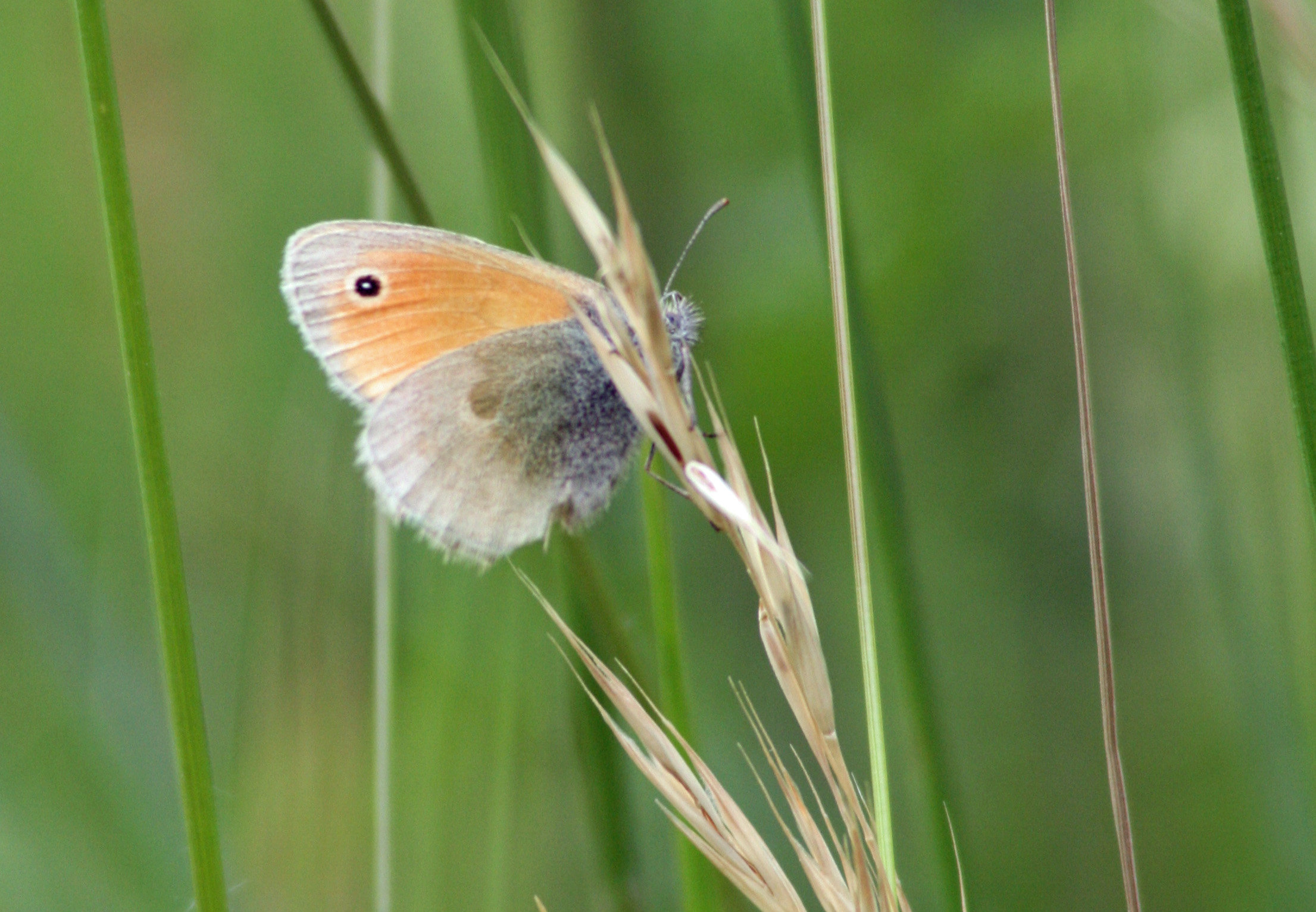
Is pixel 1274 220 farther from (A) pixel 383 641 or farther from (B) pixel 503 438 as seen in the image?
(B) pixel 503 438

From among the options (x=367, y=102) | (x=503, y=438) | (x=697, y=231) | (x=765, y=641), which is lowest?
(x=765, y=641)

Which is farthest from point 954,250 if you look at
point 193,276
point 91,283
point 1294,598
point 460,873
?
point 91,283

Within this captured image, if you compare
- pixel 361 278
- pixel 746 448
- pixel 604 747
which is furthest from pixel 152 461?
pixel 746 448

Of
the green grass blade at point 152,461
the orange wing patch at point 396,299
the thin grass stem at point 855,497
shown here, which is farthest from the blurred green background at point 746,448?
the green grass blade at point 152,461

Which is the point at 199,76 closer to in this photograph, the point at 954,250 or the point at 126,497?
the point at 126,497

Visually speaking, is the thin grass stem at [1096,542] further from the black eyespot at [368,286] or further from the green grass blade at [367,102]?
the black eyespot at [368,286]
